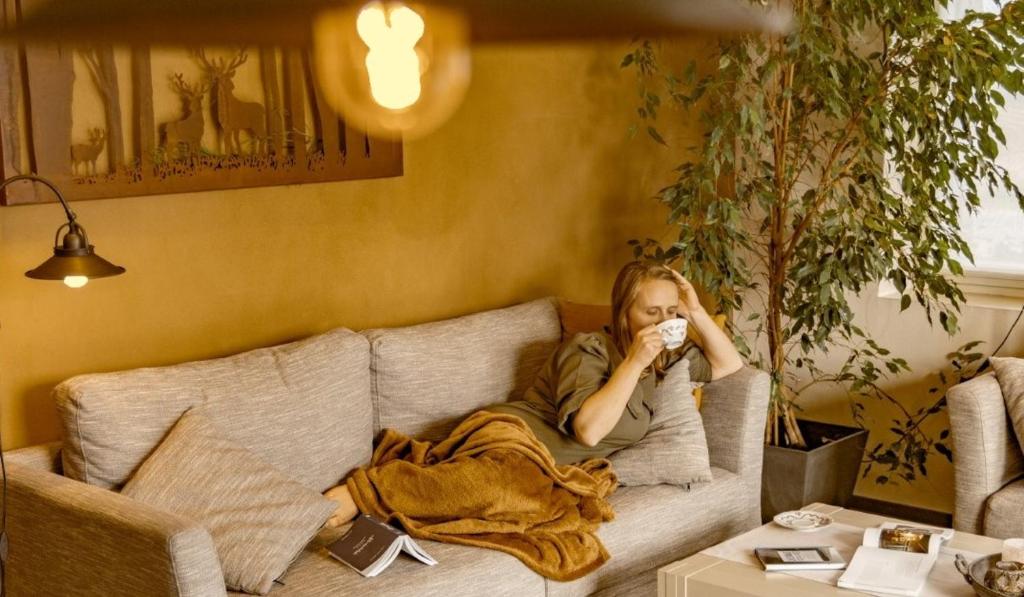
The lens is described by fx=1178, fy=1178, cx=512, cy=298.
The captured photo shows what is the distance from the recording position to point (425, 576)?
2.56m

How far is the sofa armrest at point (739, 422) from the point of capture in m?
3.43

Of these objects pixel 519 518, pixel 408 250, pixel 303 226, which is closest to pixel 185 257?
pixel 303 226

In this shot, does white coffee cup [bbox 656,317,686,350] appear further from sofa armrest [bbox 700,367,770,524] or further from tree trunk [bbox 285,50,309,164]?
tree trunk [bbox 285,50,309,164]

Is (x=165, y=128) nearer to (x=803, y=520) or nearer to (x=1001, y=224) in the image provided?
(x=803, y=520)

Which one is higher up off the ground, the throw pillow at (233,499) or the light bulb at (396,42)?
the light bulb at (396,42)

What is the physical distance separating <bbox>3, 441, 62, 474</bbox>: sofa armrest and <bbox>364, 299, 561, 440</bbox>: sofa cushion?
2.80ft

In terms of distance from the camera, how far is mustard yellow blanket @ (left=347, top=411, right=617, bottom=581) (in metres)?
2.78

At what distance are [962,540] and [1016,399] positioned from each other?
2.46 feet

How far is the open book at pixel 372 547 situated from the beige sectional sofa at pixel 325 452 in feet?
0.08

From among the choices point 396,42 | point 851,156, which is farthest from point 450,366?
point 396,42

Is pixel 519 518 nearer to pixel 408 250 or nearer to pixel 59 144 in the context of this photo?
pixel 408 250

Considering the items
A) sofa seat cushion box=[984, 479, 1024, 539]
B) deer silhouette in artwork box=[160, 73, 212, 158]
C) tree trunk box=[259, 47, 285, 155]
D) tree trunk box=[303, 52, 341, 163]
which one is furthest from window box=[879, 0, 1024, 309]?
deer silhouette in artwork box=[160, 73, 212, 158]

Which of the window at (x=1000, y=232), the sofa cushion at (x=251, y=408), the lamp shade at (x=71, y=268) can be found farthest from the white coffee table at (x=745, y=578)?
the window at (x=1000, y=232)

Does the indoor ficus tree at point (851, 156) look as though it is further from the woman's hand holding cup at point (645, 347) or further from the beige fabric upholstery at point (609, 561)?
the beige fabric upholstery at point (609, 561)
